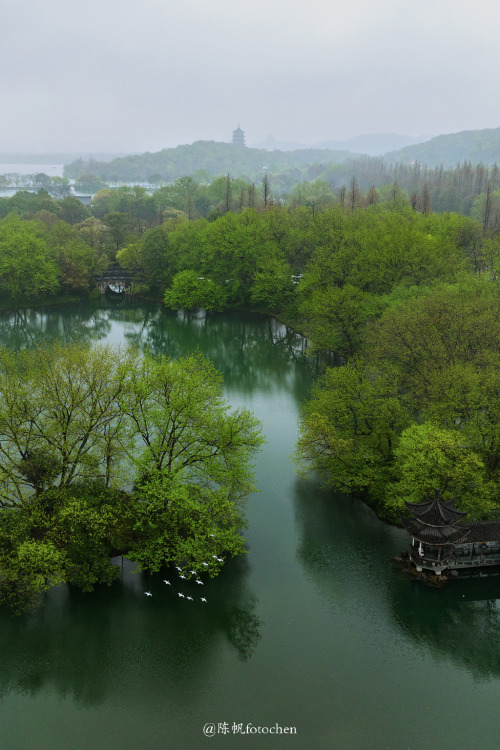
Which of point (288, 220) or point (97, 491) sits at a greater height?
point (288, 220)

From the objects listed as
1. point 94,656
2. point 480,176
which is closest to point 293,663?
point 94,656

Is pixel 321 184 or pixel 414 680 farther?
pixel 321 184

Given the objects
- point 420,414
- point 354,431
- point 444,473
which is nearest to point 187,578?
point 444,473

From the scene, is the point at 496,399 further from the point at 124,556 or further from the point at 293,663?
the point at 124,556

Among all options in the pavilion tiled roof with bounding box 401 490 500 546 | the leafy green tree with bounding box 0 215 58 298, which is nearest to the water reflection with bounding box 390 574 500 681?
the pavilion tiled roof with bounding box 401 490 500 546

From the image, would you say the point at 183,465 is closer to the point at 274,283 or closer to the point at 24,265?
the point at 274,283

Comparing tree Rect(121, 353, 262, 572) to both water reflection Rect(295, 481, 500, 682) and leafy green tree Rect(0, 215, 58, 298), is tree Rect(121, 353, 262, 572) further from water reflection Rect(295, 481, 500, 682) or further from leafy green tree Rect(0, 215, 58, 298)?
leafy green tree Rect(0, 215, 58, 298)

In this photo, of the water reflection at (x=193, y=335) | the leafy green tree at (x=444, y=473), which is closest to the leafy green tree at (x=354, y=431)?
the leafy green tree at (x=444, y=473)

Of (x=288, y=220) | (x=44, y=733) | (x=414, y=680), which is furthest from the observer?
(x=288, y=220)
